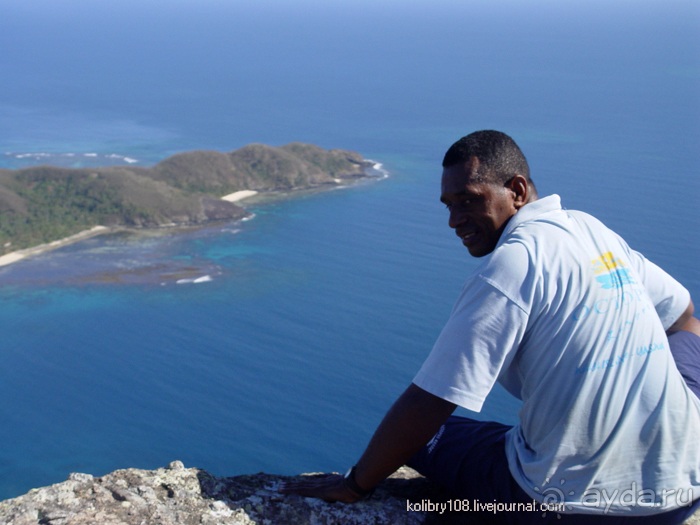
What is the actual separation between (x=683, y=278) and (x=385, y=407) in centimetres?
1248

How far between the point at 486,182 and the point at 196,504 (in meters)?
1.31

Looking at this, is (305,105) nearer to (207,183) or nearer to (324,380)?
(207,183)

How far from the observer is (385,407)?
14.2 m

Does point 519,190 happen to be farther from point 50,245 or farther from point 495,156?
point 50,245

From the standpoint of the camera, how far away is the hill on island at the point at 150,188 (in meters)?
23.8

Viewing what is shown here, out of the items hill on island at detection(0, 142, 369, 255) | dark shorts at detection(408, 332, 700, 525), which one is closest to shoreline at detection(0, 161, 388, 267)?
hill on island at detection(0, 142, 369, 255)

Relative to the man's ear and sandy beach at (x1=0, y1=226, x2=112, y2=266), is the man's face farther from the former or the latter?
sandy beach at (x1=0, y1=226, x2=112, y2=266)

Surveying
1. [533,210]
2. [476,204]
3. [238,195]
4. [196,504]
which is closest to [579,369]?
[533,210]

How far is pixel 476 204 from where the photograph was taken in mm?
1839

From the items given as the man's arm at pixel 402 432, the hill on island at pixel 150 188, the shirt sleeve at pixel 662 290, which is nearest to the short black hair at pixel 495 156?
the shirt sleeve at pixel 662 290

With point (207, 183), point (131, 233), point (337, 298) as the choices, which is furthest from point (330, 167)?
point (337, 298)

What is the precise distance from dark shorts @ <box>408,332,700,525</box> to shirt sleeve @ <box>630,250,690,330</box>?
0.10 metres

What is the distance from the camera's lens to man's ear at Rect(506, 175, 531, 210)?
1.82m

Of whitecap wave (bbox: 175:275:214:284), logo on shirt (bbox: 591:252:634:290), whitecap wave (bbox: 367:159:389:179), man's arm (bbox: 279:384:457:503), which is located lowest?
whitecap wave (bbox: 175:275:214:284)
